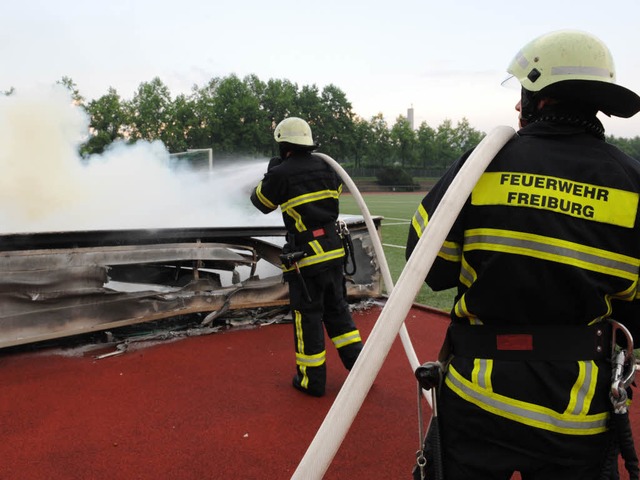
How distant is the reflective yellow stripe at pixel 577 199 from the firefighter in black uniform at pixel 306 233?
2355 millimetres

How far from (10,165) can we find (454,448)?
23.2 ft

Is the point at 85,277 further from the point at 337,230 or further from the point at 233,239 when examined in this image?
the point at 337,230

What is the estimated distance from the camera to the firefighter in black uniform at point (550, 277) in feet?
4.50

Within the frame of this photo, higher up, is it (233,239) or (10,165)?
(10,165)

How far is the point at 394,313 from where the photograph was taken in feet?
4.75

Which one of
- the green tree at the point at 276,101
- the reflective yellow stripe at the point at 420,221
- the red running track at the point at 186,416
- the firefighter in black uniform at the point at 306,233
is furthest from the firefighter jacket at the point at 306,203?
the green tree at the point at 276,101

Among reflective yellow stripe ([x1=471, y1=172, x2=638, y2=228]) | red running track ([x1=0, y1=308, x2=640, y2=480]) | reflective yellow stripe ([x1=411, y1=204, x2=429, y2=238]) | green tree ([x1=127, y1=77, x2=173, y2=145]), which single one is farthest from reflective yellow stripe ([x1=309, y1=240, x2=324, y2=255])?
green tree ([x1=127, y1=77, x2=173, y2=145])

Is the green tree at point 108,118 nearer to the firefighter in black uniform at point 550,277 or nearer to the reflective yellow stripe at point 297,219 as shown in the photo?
the reflective yellow stripe at point 297,219

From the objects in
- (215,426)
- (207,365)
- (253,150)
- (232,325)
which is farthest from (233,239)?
(253,150)

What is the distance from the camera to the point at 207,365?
4.31 m

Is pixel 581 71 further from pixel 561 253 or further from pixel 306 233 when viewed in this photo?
pixel 306 233

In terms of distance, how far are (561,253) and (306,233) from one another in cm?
247

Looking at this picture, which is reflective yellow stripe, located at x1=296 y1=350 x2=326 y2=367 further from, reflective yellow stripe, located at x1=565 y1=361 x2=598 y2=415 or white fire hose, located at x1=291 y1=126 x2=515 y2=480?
reflective yellow stripe, located at x1=565 y1=361 x2=598 y2=415

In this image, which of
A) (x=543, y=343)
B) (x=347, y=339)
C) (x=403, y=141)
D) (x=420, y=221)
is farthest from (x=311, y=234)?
(x=403, y=141)
